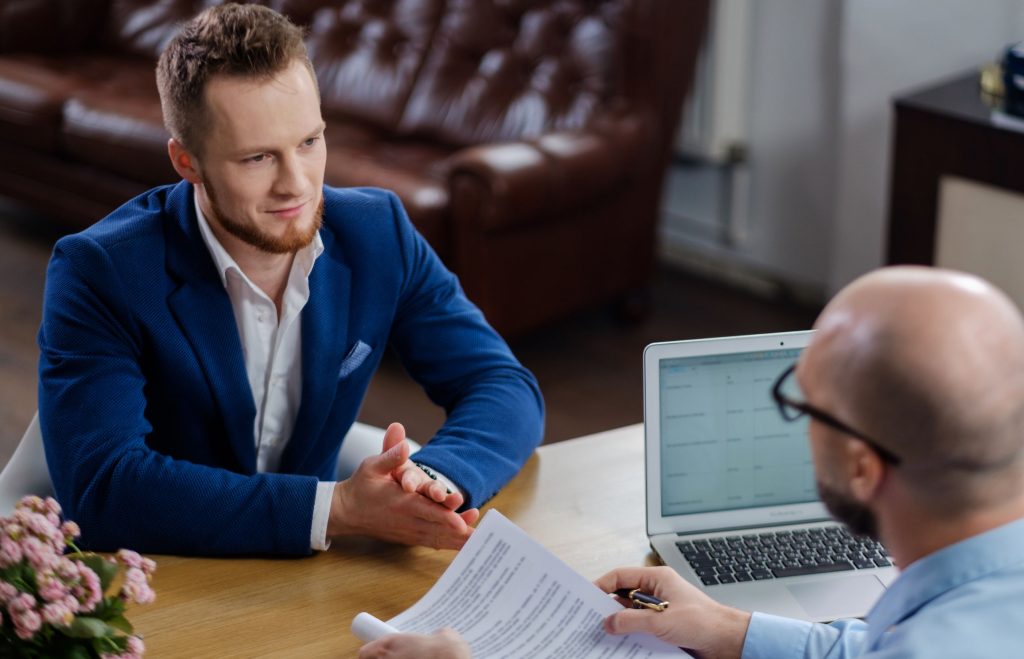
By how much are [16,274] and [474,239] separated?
1.82m

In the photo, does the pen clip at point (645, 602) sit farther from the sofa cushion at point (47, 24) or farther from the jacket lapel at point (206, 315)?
the sofa cushion at point (47, 24)

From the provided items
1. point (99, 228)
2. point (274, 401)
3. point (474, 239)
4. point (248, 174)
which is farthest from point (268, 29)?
point (474, 239)

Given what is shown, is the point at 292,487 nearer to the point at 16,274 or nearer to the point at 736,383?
the point at 736,383

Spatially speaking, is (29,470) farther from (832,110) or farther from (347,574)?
(832,110)

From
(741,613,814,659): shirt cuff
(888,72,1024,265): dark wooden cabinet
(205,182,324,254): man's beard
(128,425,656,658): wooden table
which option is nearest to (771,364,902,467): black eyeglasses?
(741,613,814,659): shirt cuff

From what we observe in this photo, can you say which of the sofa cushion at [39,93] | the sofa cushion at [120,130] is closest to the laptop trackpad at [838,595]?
the sofa cushion at [120,130]

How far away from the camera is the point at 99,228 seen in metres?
1.67

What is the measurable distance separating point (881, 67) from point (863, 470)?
2840 mm

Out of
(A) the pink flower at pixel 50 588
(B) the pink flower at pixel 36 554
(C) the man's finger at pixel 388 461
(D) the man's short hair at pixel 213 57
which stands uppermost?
(D) the man's short hair at pixel 213 57

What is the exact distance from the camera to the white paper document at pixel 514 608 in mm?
1326

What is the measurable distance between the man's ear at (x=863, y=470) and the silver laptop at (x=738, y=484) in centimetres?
41

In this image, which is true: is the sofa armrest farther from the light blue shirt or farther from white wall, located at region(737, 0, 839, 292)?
the light blue shirt

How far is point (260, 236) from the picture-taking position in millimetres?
1644

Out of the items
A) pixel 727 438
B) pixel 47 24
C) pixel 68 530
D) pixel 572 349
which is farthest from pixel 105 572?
pixel 47 24
